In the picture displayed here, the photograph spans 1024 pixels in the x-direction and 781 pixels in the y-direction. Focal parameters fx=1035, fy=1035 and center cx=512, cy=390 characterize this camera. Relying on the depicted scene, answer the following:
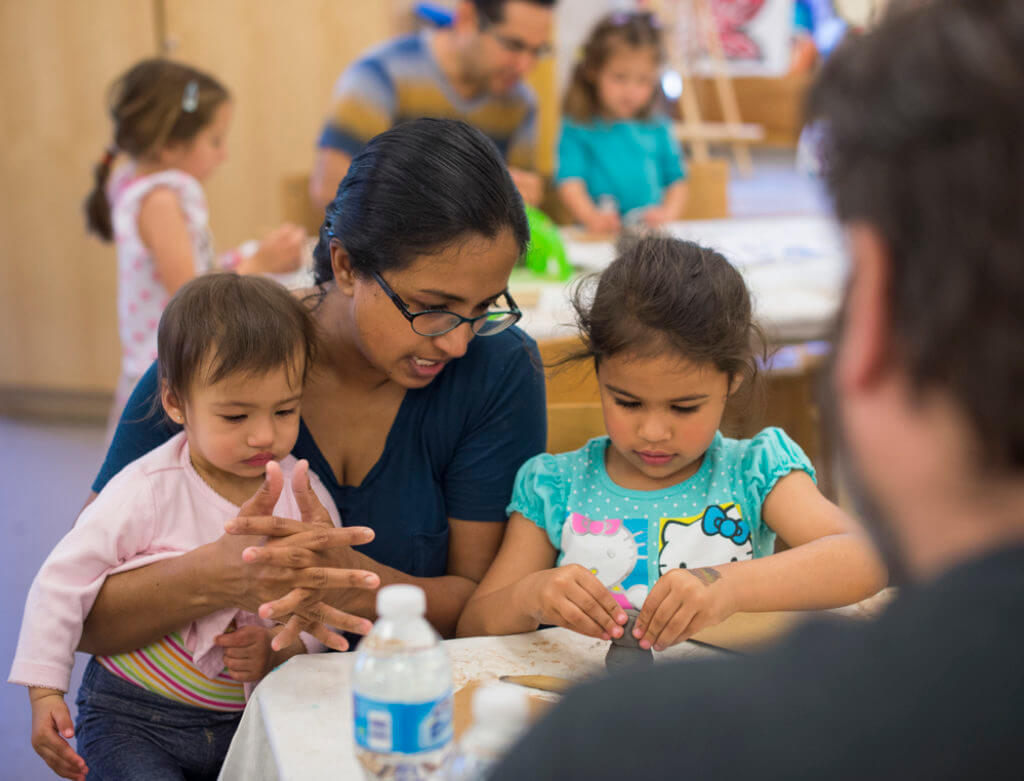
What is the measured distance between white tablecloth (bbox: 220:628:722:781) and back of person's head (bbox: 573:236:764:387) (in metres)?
0.41

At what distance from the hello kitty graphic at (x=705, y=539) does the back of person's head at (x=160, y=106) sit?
7.04ft

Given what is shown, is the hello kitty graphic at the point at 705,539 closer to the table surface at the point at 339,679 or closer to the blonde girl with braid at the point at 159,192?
the table surface at the point at 339,679

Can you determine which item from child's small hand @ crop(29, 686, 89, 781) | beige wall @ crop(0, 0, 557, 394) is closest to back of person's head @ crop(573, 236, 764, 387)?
child's small hand @ crop(29, 686, 89, 781)

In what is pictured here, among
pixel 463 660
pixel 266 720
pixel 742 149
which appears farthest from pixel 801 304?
pixel 742 149

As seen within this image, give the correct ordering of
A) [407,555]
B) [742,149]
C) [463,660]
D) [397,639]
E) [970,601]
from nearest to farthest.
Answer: [970,601], [397,639], [463,660], [407,555], [742,149]

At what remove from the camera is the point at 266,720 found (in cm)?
111

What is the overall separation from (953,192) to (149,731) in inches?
51.3

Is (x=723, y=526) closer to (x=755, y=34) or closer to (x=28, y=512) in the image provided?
(x=28, y=512)

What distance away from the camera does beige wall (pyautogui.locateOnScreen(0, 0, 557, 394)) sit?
452 centimetres

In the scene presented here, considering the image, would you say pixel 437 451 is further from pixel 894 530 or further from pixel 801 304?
pixel 801 304

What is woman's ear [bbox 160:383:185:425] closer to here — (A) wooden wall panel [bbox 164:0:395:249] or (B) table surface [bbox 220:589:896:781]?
(B) table surface [bbox 220:589:896:781]

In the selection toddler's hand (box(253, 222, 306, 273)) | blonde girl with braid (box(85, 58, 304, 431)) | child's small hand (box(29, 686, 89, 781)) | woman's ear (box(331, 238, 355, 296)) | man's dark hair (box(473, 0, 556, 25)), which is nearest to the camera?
child's small hand (box(29, 686, 89, 781))

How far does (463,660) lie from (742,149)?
9.44 m

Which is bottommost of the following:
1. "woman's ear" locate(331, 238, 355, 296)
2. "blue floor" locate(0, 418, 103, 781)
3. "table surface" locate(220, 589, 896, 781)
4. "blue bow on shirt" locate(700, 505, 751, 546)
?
"blue floor" locate(0, 418, 103, 781)
